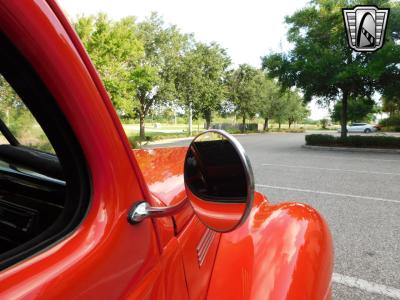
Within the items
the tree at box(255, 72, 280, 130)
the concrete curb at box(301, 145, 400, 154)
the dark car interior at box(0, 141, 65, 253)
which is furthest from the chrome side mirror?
the tree at box(255, 72, 280, 130)

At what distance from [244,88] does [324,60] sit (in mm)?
24566

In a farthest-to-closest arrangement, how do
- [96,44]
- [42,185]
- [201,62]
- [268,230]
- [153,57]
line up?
[201,62], [153,57], [96,44], [268,230], [42,185]

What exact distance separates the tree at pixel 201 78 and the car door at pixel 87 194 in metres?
29.5

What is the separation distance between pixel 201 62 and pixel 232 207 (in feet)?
104

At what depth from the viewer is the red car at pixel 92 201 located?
2.31ft

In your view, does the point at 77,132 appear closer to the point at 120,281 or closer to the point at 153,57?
the point at 120,281

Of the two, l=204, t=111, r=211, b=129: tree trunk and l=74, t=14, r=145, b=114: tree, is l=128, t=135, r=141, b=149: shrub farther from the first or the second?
l=204, t=111, r=211, b=129: tree trunk

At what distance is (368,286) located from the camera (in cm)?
299

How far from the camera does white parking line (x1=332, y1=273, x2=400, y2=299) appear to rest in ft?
9.42

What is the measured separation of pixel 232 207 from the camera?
86cm

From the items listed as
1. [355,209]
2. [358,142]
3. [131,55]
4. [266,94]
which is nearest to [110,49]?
[131,55]

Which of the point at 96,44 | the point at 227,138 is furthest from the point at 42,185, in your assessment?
the point at 96,44

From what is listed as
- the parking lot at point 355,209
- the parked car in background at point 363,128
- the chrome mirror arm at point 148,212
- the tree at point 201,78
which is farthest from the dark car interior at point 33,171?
the parked car in background at point 363,128

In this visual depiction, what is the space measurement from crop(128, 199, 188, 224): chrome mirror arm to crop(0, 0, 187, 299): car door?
0.02 meters
